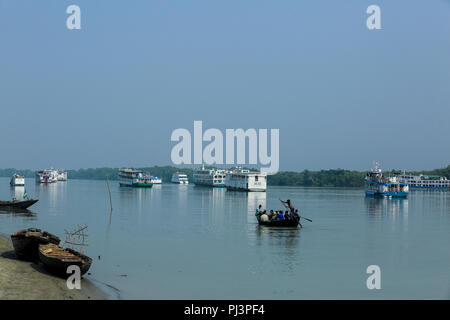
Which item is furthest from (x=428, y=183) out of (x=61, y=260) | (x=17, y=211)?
(x=61, y=260)

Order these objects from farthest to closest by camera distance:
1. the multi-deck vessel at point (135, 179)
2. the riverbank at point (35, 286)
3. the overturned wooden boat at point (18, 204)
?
the multi-deck vessel at point (135, 179) < the overturned wooden boat at point (18, 204) < the riverbank at point (35, 286)

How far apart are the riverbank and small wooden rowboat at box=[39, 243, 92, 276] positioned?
329 mm

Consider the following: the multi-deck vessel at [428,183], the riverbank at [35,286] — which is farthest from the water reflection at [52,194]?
the multi-deck vessel at [428,183]

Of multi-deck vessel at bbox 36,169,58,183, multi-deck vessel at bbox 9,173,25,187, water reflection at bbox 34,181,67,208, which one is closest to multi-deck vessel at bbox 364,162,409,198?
water reflection at bbox 34,181,67,208

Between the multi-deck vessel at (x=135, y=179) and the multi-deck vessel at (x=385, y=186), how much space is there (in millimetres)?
63614

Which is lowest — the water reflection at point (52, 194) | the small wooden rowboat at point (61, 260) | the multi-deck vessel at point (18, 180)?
the water reflection at point (52, 194)

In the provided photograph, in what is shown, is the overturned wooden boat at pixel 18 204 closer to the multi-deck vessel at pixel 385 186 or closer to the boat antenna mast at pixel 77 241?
the boat antenna mast at pixel 77 241

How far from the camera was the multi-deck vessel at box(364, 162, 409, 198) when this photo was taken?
313 feet

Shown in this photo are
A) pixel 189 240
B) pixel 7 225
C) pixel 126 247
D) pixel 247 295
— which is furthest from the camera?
pixel 7 225

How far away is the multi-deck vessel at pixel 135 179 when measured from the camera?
135500 mm
